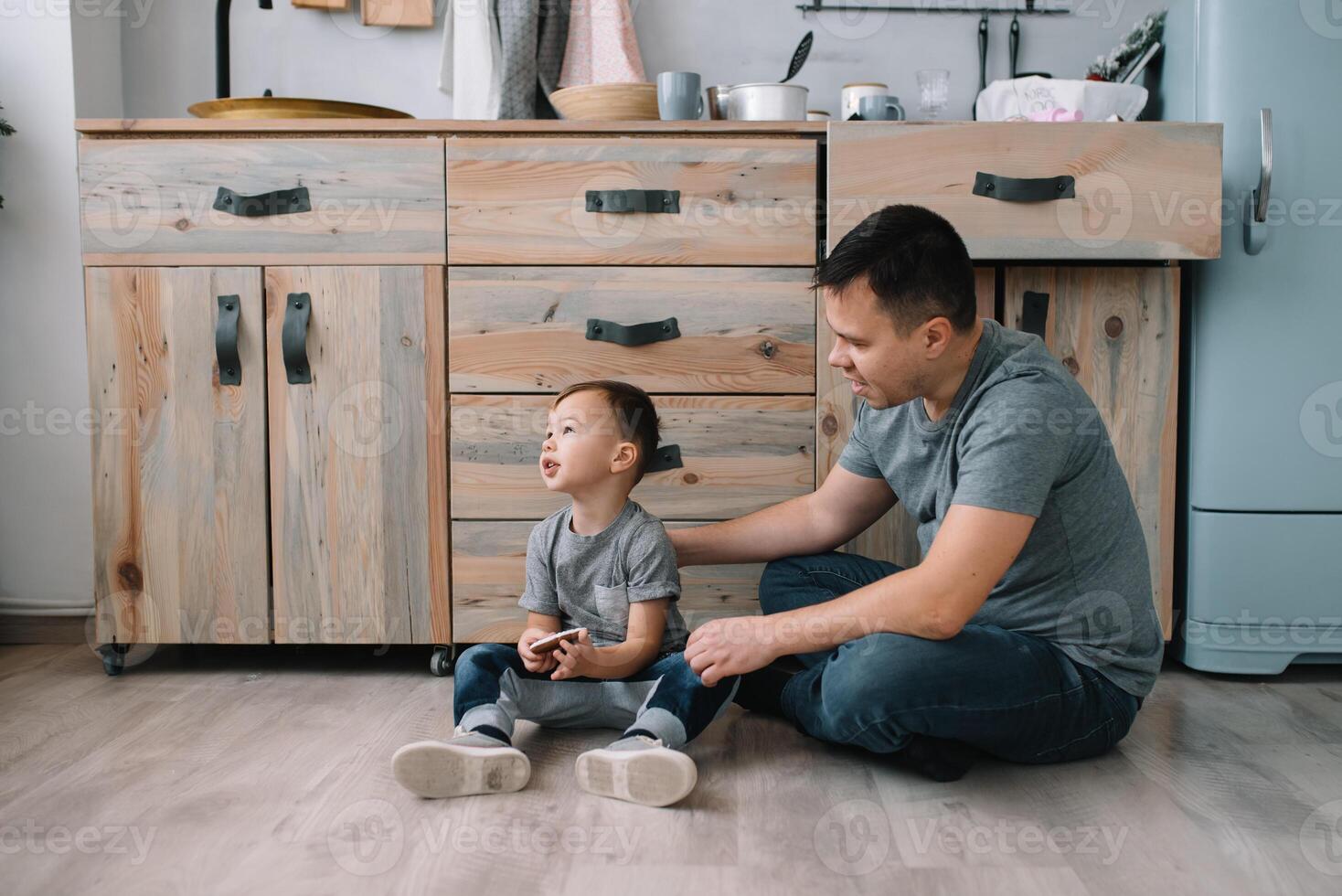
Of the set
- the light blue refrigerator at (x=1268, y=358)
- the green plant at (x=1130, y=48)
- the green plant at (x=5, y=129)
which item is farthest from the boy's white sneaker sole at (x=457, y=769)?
the green plant at (x=1130, y=48)

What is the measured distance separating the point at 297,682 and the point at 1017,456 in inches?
49.2

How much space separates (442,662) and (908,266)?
1.05 meters

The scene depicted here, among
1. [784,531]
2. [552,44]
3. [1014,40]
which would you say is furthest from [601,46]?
[784,531]

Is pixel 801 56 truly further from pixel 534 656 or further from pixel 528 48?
pixel 534 656

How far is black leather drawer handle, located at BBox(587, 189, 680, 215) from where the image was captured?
1679mm

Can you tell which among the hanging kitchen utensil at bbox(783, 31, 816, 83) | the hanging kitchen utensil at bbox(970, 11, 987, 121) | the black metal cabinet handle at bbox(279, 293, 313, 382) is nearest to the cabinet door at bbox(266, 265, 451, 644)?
the black metal cabinet handle at bbox(279, 293, 313, 382)

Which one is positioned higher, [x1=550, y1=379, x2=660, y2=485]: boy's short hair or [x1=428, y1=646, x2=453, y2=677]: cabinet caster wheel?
[x1=550, y1=379, x2=660, y2=485]: boy's short hair

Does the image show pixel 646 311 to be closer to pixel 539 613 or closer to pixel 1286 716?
pixel 539 613

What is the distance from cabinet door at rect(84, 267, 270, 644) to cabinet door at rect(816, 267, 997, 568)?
945mm

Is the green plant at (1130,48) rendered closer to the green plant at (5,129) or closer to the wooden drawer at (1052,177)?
the wooden drawer at (1052,177)

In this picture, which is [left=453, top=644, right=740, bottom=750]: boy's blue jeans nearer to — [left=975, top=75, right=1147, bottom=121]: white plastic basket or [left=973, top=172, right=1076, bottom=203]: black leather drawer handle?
[left=973, top=172, right=1076, bottom=203]: black leather drawer handle

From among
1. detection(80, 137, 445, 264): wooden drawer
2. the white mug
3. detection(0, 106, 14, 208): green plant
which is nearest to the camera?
detection(80, 137, 445, 264): wooden drawer

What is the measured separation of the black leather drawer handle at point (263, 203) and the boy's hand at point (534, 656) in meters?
0.84

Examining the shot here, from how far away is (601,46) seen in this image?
212 centimetres
